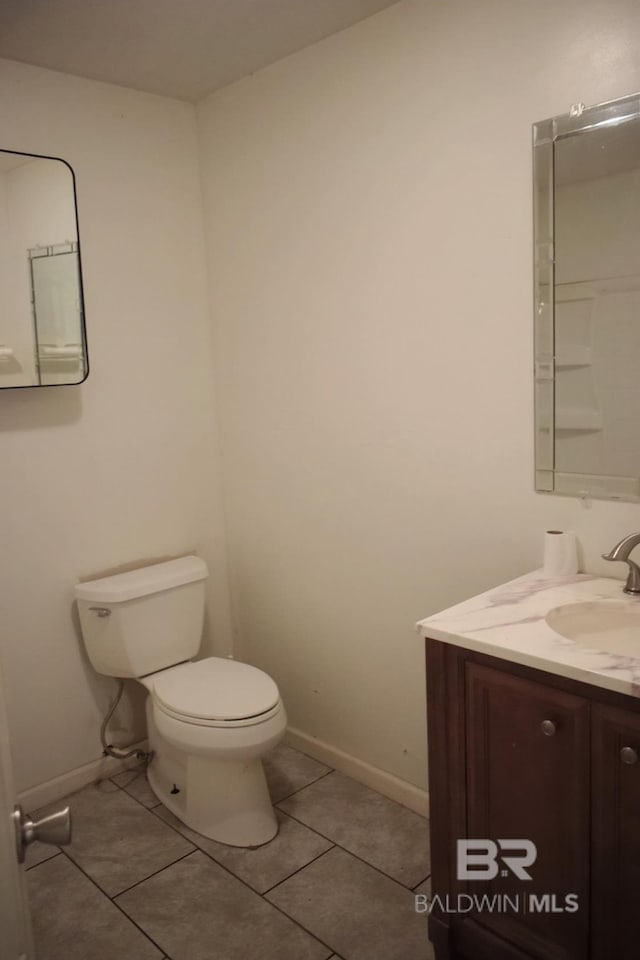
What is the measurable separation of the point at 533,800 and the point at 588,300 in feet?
3.77

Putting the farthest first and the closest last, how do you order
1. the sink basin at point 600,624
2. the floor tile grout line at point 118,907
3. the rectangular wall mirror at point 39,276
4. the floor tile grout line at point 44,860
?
the rectangular wall mirror at point 39,276 → the floor tile grout line at point 44,860 → the floor tile grout line at point 118,907 → the sink basin at point 600,624

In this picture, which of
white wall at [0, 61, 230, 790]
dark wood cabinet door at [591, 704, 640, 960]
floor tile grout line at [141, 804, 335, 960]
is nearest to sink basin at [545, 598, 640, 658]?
dark wood cabinet door at [591, 704, 640, 960]

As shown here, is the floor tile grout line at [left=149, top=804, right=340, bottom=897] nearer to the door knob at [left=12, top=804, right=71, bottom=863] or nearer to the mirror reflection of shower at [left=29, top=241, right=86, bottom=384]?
the door knob at [left=12, top=804, right=71, bottom=863]

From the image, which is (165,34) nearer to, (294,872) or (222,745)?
(222,745)

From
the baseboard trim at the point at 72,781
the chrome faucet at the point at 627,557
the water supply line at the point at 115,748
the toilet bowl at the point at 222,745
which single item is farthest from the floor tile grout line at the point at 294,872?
the chrome faucet at the point at 627,557

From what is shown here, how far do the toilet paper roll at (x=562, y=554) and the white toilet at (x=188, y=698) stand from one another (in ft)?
3.06

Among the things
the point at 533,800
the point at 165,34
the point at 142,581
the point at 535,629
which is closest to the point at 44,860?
the point at 142,581

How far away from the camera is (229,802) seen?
93.0 inches

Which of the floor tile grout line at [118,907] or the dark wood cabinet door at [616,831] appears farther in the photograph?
the floor tile grout line at [118,907]

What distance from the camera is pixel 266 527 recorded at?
291 cm

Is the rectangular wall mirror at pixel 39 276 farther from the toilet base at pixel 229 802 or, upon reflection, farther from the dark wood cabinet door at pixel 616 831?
the dark wood cabinet door at pixel 616 831

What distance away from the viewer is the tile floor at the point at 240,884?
1.95m

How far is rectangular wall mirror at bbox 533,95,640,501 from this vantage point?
5.93 feet

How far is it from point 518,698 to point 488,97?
1488mm
